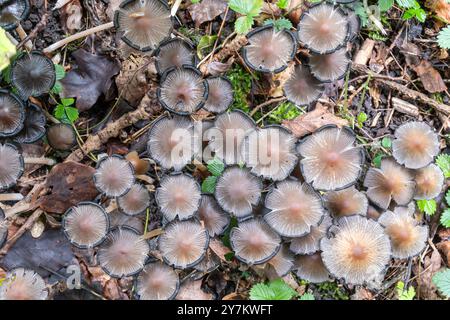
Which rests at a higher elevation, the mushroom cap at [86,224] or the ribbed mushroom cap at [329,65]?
the ribbed mushroom cap at [329,65]

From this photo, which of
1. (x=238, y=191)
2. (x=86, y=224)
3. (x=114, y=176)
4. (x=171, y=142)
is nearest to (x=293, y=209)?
(x=238, y=191)

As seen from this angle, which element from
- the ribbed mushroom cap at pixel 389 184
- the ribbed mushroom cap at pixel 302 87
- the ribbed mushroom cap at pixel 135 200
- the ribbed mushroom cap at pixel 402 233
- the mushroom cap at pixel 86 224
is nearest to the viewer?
the mushroom cap at pixel 86 224

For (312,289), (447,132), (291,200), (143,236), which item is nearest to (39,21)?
(143,236)

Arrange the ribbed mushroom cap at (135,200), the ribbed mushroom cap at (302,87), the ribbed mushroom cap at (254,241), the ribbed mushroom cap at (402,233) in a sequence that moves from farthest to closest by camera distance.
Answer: the ribbed mushroom cap at (302,87) → the ribbed mushroom cap at (402,233) → the ribbed mushroom cap at (135,200) → the ribbed mushroom cap at (254,241)

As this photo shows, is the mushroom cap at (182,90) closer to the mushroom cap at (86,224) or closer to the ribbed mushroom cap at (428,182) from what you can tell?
the mushroom cap at (86,224)

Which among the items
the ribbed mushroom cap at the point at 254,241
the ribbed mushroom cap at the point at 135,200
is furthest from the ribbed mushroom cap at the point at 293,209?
the ribbed mushroom cap at the point at 135,200

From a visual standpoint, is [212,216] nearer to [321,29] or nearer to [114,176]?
[114,176]

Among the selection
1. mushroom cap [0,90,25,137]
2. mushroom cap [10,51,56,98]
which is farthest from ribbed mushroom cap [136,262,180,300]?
mushroom cap [10,51,56,98]
